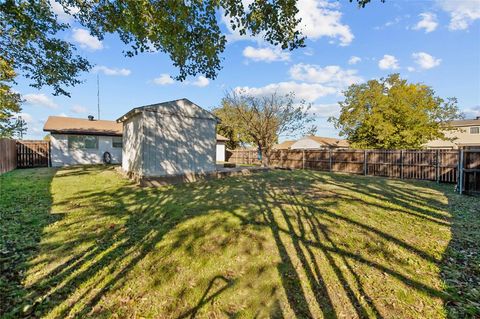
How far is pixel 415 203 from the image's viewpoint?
6.72 m

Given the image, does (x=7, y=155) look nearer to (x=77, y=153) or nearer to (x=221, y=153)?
(x=77, y=153)

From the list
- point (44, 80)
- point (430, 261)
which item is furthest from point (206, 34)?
point (44, 80)

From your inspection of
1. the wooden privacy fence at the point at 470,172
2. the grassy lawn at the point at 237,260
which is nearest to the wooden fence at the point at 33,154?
the grassy lawn at the point at 237,260

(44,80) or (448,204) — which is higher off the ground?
(44,80)

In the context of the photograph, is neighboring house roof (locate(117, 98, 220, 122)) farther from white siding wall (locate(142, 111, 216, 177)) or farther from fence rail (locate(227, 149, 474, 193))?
fence rail (locate(227, 149, 474, 193))

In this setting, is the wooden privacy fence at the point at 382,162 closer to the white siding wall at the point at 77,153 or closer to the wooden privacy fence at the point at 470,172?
the wooden privacy fence at the point at 470,172

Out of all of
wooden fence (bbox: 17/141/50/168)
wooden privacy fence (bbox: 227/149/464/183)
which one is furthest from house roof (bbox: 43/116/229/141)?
wooden privacy fence (bbox: 227/149/464/183)

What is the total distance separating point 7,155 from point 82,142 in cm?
437

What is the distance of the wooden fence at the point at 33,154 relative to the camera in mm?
15234

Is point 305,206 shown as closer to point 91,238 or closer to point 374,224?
point 374,224

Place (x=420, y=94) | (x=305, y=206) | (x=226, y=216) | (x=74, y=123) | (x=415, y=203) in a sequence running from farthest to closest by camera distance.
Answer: (x=420, y=94) → (x=74, y=123) → (x=415, y=203) → (x=305, y=206) → (x=226, y=216)

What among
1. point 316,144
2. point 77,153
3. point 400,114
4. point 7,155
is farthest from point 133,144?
point 316,144

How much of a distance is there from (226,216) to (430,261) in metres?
3.69

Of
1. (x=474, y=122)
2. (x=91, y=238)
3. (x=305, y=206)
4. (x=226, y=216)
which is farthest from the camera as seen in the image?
(x=474, y=122)
